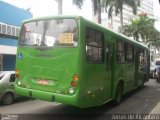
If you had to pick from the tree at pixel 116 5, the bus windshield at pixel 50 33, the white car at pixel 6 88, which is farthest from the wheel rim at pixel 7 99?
the tree at pixel 116 5

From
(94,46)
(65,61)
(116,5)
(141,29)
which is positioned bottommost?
(65,61)

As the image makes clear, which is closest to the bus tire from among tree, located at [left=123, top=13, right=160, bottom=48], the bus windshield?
the bus windshield

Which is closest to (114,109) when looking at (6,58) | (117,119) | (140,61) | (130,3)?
(117,119)

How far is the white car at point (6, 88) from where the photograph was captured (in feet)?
35.0

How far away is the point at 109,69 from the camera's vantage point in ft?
31.8

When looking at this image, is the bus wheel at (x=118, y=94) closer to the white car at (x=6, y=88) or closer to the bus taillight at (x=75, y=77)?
the bus taillight at (x=75, y=77)

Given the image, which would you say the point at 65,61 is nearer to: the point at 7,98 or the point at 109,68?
the point at 109,68

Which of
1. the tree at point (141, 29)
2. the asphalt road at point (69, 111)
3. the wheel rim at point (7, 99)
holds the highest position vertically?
the tree at point (141, 29)

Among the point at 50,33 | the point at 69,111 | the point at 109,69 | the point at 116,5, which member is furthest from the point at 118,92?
the point at 116,5

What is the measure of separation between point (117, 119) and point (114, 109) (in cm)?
162

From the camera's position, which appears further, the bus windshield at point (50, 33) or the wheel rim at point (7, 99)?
the wheel rim at point (7, 99)

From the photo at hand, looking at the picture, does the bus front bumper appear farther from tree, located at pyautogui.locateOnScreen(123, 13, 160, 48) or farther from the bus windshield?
tree, located at pyautogui.locateOnScreen(123, 13, 160, 48)

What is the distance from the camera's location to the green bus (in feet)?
24.7

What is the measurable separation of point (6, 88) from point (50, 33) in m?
3.96
